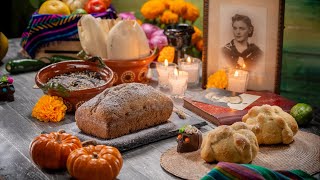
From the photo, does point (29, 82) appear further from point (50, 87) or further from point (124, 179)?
point (124, 179)

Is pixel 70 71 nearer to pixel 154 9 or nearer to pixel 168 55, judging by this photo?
pixel 168 55

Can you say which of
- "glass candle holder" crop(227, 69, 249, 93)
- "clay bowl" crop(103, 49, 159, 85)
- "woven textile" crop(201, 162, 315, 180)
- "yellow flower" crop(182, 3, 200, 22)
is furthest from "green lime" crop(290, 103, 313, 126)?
"yellow flower" crop(182, 3, 200, 22)

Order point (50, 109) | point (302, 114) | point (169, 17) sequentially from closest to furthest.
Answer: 1. point (302, 114)
2. point (50, 109)
3. point (169, 17)

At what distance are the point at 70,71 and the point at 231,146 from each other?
941mm

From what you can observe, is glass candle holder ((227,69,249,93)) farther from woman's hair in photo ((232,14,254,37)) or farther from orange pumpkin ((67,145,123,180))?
orange pumpkin ((67,145,123,180))

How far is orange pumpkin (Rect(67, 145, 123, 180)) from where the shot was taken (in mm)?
1531

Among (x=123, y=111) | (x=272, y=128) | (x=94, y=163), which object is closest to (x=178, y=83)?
(x=123, y=111)

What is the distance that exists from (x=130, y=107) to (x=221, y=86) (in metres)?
0.59

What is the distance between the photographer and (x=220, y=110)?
2082mm

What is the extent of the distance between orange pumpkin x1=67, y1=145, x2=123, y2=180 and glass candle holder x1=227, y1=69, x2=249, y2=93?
0.82m

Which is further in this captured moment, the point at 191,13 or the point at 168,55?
the point at 191,13

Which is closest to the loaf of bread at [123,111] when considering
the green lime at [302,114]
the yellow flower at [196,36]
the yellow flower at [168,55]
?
the green lime at [302,114]

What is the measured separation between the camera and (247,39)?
7.41ft

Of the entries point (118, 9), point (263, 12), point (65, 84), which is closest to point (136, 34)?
point (65, 84)
